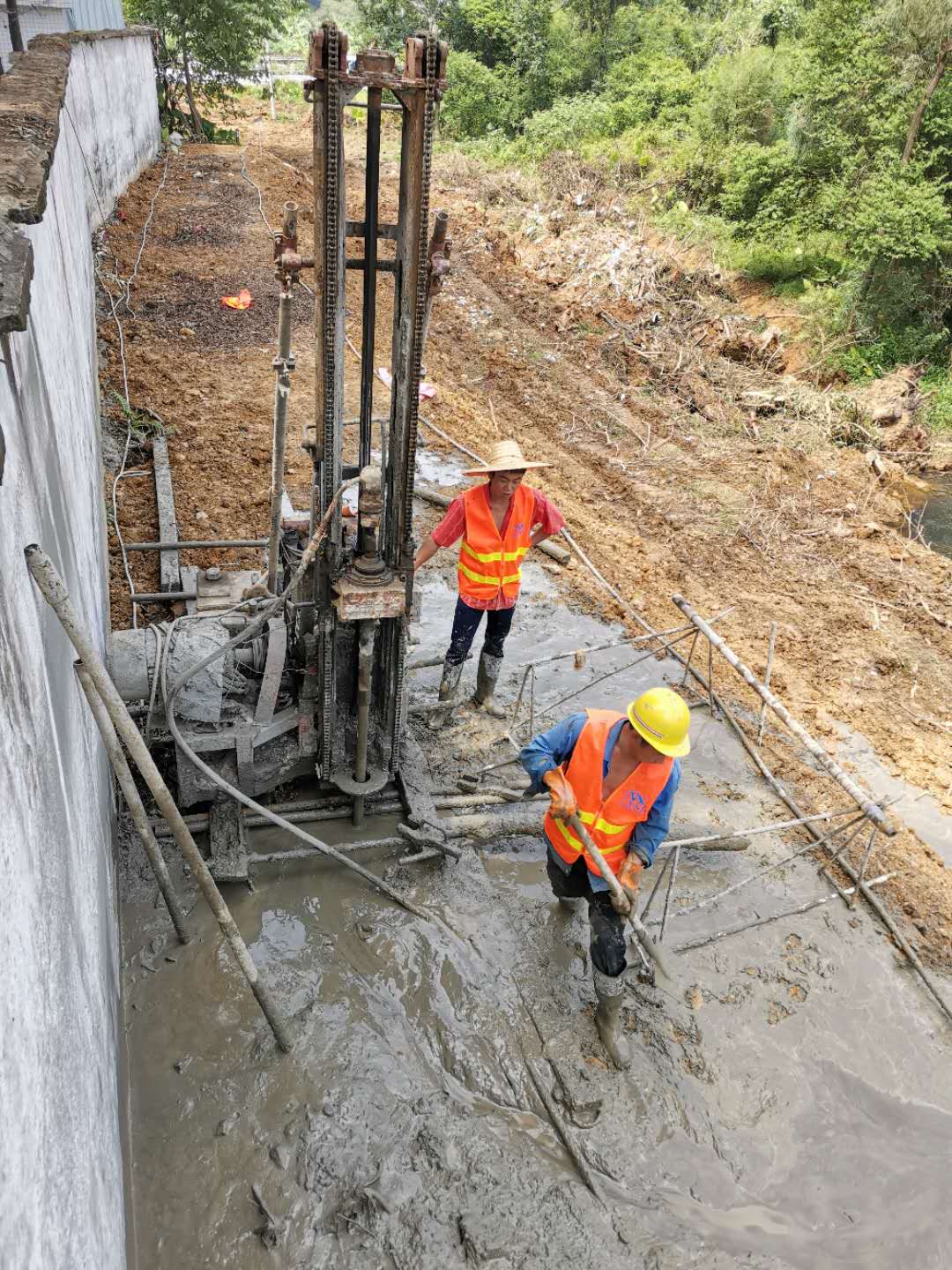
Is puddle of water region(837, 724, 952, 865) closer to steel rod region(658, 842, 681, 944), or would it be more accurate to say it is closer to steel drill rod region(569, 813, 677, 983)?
steel rod region(658, 842, 681, 944)

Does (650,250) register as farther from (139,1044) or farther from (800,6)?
(139,1044)

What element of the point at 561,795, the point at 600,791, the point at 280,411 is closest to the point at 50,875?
the point at 561,795

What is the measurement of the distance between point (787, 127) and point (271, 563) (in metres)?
17.0

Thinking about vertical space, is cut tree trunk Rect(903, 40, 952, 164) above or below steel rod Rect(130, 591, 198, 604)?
above

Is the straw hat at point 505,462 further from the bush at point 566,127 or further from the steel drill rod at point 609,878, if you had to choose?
the bush at point 566,127

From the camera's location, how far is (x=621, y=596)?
7.69 meters

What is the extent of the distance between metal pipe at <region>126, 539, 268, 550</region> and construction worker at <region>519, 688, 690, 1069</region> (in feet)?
11.8

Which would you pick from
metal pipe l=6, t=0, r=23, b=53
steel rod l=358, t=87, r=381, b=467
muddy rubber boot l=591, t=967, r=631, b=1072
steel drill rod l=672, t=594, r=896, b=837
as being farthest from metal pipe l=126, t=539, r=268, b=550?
metal pipe l=6, t=0, r=23, b=53

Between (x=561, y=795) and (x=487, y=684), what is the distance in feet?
7.63

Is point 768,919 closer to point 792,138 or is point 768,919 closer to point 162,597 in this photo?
point 162,597

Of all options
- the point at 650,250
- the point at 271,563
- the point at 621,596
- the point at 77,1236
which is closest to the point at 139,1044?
the point at 77,1236

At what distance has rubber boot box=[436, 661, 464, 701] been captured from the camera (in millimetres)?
5906

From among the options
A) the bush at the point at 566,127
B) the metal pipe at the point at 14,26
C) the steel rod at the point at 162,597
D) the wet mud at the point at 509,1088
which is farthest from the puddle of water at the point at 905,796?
the bush at the point at 566,127

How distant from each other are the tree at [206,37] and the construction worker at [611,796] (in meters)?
20.7
